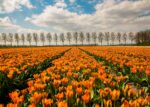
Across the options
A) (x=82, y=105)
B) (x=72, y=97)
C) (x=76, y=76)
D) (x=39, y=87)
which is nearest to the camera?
(x=82, y=105)

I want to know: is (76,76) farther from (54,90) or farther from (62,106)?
(62,106)

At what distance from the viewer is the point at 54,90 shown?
4.90 metres

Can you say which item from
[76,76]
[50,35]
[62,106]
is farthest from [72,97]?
[50,35]

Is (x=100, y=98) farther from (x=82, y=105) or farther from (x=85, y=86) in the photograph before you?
(x=85, y=86)

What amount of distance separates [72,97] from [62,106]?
81 centimetres

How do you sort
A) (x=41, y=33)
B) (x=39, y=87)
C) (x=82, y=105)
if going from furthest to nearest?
(x=41, y=33) < (x=39, y=87) < (x=82, y=105)

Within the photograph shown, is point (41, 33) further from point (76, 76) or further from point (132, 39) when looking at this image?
point (76, 76)

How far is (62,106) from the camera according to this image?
3064mm

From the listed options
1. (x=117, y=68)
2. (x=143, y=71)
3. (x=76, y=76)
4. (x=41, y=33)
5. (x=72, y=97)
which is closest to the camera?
(x=72, y=97)

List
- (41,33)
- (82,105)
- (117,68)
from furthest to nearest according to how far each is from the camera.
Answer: (41,33) < (117,68) < (82,105)

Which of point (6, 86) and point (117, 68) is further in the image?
point (117, 68)

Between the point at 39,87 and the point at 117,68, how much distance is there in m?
6.43

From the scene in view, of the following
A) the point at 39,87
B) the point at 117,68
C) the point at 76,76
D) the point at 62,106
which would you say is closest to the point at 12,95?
the point at 39,87

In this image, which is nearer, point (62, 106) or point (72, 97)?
point (62, 106)
